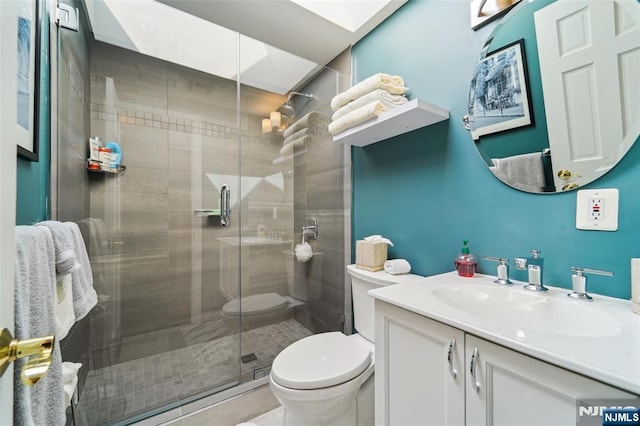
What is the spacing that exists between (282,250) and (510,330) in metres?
1.90

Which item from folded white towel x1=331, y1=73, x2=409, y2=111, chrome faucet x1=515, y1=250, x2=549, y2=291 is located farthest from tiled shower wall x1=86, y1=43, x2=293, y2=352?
chrome faucet x1=515, y1=250, x2=549, y2=291

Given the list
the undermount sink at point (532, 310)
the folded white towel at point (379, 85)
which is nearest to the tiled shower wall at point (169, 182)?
the folded white towel at point (379, 85)

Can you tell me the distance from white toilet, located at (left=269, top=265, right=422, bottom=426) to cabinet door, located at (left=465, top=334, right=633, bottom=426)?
1.83ft

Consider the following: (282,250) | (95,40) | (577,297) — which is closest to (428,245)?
(577,297)

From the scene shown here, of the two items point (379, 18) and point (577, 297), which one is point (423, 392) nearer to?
point (577, 297)

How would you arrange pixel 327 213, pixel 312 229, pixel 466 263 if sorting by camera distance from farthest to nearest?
pixel 312 229, pixel 327 213, pixel 466 263

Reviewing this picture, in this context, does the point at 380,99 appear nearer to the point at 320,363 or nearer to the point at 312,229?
the point at 312,229

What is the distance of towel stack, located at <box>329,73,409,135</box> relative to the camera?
1369 mm

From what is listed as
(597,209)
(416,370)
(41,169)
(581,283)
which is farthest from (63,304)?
(597,209)

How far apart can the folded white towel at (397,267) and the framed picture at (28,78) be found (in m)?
1.53

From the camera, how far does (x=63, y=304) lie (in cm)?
85

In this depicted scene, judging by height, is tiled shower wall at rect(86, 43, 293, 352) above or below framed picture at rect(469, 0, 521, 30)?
below

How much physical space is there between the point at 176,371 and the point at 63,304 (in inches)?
49.3

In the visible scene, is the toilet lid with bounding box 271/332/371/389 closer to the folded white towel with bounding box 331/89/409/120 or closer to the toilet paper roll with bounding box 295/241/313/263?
the toilet paper roll with bounding box 295/241/313/263
